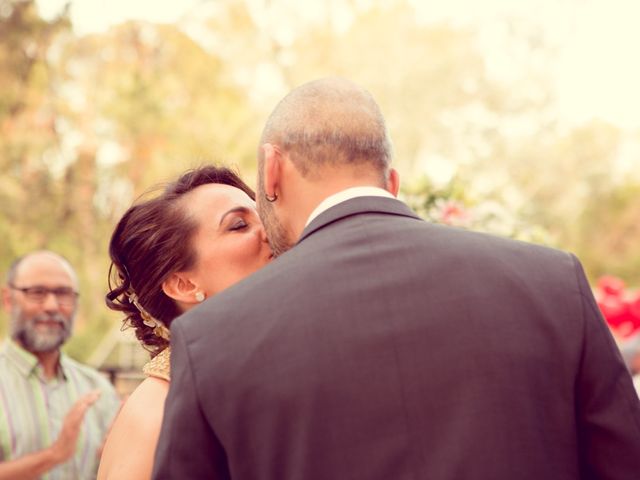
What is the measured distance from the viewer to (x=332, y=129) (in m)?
2.00

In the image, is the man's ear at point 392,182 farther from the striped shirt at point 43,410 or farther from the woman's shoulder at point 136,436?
the striped shirt at point 43,410

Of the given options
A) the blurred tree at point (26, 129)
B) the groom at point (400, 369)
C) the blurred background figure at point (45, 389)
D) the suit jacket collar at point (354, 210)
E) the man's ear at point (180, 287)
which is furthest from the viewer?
the blurred tree at point (26, 129)

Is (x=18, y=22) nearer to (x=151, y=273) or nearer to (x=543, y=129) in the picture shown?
(x=543, y=129)

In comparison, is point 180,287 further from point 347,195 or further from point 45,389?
point 45,389

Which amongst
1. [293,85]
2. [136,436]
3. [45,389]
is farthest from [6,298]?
[293,85]

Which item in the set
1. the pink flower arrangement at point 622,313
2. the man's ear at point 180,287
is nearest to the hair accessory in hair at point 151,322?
the man's ear at point 180,287

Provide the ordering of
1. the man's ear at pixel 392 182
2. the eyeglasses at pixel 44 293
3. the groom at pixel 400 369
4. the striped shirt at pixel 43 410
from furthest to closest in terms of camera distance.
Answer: the eyeglasses at pixel 44 293, the striped shirt at pixel 43 410, the man's ear at pixel 392 182, the groom at pixel 400 369

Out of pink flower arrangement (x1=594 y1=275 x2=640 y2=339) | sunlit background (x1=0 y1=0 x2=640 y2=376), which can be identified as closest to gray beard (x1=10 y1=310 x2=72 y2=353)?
pink flower arrangement (x1=594 y1=275 x2=640 y2=339)

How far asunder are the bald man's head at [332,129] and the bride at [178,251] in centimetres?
83

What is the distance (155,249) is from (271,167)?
41.4 inches

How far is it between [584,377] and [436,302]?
356 millimetres

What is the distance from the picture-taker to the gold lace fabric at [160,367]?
2654 millimetres

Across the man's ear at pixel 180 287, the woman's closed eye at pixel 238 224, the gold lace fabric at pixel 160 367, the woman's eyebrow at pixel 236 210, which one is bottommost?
the gold lace fabric at pixel 160 367

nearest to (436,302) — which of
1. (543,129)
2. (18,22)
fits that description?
(18,22)
